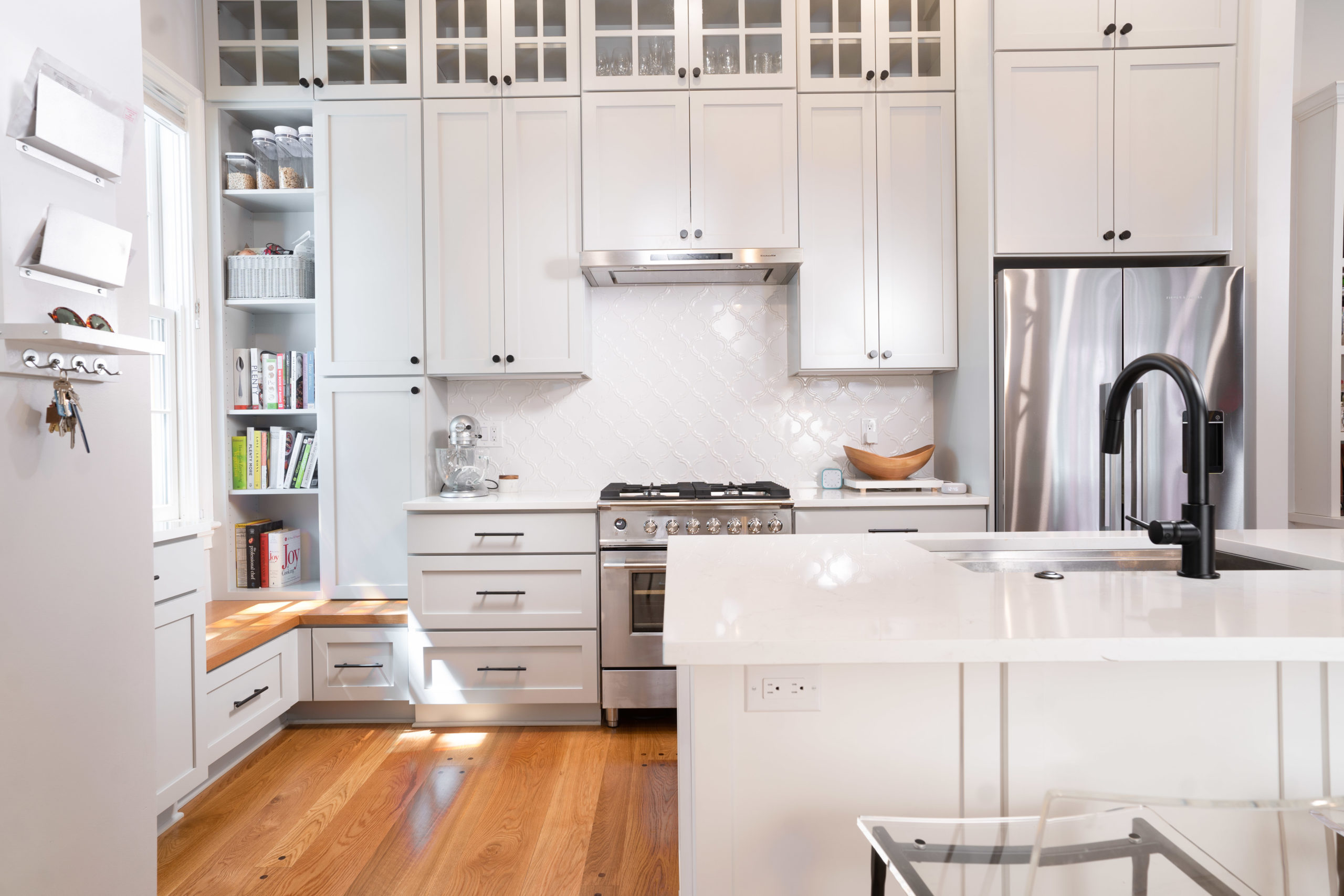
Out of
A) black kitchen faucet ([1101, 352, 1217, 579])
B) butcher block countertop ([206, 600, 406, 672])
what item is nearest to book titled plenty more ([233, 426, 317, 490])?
butcher block countertop ([206, 600, 406, 672])

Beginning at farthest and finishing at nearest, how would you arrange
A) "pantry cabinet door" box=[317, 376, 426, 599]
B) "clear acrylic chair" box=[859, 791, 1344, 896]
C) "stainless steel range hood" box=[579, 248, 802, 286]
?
"pantry cabinet door" box=[317, 376, 426, 599] < "stainless steel range hood" box=[579, 248, 802, 286] < "clear acrylic chair" box=[859, 791, 1344, 896]

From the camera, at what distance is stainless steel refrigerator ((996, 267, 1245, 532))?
2.61 m

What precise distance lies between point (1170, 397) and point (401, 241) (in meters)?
3.19

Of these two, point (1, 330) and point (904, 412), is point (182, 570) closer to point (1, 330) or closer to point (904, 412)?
point (1, 330)

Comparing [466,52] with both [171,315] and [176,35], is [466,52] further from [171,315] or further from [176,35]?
[171,315]

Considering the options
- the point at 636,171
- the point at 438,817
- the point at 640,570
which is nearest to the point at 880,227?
the point at 636,171

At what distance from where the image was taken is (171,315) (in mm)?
2902

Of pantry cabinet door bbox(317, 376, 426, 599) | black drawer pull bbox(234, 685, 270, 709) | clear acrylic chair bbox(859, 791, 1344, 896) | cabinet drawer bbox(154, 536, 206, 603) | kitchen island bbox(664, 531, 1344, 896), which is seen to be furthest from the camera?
pantry cabinet door bbox(317, 376, 426, 599)

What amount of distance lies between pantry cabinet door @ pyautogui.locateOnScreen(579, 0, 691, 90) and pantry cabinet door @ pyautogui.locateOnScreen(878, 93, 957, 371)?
919 millimetres

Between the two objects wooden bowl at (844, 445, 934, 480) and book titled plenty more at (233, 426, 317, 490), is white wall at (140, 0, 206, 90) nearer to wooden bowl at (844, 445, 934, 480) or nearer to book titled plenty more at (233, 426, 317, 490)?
book titled plenty more at (233, 426, 317, 490)

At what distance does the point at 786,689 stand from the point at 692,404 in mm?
2495

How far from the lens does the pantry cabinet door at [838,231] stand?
3.02m

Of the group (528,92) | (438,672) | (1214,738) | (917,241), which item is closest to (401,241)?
(528,92)

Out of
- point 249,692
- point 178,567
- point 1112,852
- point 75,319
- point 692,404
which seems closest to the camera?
point 1112,852
